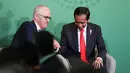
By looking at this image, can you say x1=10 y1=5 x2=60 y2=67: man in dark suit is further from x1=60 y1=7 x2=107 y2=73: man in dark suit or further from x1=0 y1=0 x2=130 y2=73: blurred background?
x1=0 y1=0 x2=130 y2=73: blurred background

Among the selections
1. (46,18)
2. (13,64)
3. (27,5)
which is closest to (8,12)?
(27,5)

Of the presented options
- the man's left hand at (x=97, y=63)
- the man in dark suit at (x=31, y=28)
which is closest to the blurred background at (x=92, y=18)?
the man in dark suit at (x=31, y=28)

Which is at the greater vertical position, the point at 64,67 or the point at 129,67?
the point at 64,67

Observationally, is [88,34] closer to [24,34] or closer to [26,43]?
[24,34]

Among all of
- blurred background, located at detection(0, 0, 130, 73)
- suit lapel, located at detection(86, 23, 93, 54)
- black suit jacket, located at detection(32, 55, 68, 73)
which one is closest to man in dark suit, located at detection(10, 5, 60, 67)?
black suit jacket, located at detection(32, 55, 68, 73)

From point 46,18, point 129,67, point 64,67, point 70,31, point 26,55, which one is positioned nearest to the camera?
point 26,55

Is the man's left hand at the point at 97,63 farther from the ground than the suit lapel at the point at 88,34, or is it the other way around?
the suit lapel at the point at 88,34

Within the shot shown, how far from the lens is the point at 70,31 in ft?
9.34

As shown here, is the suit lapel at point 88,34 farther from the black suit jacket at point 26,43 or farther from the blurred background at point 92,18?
the black suit jacket at point 26,43

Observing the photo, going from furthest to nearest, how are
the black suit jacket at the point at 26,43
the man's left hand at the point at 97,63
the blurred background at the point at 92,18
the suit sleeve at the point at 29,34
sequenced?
the blurred background at the point at 92,18
the man's left hand at the point at 97,63
the suit sleeve at the point at 29,34
the black suit jacket at the point at 26,43

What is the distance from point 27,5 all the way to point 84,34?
0.87 metres

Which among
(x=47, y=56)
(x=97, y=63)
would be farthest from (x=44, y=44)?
(x=97, y=63)

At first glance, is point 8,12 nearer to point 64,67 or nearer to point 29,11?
point 29,11

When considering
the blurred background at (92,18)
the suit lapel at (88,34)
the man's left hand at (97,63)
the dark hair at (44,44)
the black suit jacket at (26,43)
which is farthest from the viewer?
the blurred background at (92,18)
